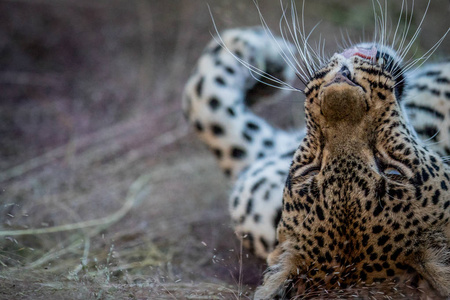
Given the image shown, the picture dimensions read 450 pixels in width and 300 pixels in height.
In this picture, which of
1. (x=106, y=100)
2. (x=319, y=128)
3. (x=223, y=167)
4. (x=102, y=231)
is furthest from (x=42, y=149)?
(x=319, y=128)

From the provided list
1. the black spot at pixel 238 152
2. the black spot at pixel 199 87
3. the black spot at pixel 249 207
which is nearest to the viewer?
the black spot at pixel 249 207

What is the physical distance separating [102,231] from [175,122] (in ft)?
6.11

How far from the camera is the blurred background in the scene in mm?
3346

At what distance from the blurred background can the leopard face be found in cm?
53

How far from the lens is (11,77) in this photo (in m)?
5.89

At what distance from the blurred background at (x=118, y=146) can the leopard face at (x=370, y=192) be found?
0.53 metres

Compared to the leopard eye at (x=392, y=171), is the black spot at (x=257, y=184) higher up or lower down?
lower down

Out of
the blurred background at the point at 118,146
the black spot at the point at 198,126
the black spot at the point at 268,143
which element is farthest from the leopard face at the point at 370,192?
the black spot at the point at 198,126

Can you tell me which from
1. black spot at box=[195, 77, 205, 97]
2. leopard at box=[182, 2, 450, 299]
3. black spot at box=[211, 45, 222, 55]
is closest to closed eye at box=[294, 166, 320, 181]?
leopard at box=[182, 2, 450, 299]

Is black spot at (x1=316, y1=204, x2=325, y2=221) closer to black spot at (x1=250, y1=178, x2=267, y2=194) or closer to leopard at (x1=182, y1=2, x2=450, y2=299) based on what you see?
leopard at (x1=182, y1=2, x2=450, y2=299)

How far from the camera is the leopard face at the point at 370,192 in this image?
2332 mm

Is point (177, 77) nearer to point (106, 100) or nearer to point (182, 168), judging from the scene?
point (106, 100)

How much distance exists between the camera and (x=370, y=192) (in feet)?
7.77

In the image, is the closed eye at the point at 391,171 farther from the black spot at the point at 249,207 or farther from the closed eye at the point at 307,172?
the black spot at the point at 249,207
